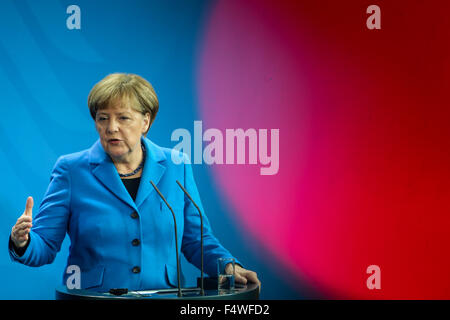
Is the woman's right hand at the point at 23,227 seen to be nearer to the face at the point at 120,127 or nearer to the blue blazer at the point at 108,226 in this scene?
the blue blazer at the point at 108,226

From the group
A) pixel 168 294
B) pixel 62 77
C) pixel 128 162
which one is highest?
pixel 62 77

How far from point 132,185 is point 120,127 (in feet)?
0.88

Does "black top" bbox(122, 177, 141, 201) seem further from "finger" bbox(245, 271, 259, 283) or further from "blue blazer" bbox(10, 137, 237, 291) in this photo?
"finger" bbox(245, 271, 259, 283)

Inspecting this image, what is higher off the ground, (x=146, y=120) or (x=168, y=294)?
(x=146, y=120)

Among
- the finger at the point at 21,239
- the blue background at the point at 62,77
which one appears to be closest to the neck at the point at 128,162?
the finger at the point at 21,239

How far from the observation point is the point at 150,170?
2.83m

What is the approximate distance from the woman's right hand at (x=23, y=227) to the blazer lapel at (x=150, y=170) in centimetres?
50

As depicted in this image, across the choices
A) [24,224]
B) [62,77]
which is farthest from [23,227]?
[62,77]

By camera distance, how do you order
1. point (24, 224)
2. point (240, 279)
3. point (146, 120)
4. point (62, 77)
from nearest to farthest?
point (24, 224) < point (240, 279) < point (146, 120) < point (62, 77)

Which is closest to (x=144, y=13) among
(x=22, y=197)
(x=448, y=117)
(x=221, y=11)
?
(x=221, y=11)

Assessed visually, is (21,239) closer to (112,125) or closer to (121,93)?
(112,125)

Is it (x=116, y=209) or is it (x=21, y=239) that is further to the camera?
(x=116, y=209)

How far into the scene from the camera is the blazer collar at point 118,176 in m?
2.75

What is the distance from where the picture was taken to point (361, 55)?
12.5ft
